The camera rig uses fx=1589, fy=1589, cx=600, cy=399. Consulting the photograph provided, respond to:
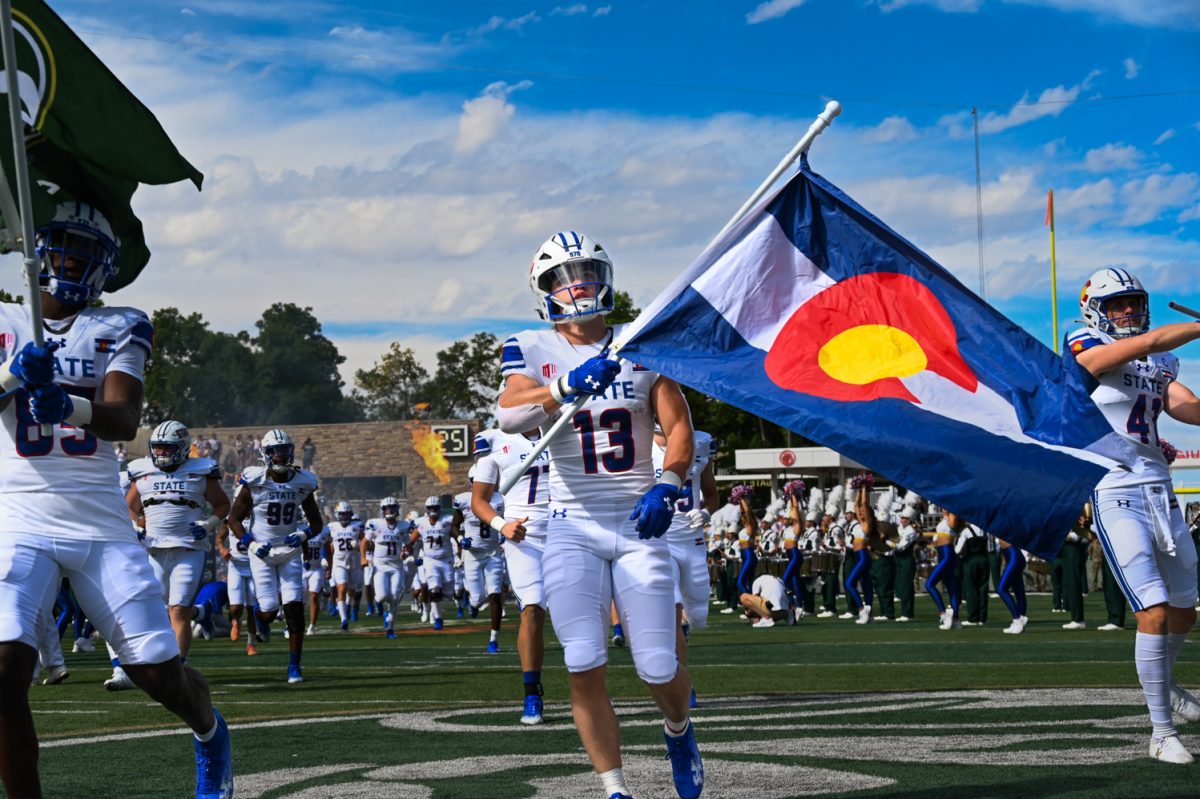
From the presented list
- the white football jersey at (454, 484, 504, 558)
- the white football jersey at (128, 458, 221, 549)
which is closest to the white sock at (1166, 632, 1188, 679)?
the white football jersey at (128, 458, 221, 549)

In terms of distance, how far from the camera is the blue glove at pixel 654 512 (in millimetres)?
6203

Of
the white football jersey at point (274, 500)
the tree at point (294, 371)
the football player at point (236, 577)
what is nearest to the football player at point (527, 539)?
the white football jersey at point (274, 500)

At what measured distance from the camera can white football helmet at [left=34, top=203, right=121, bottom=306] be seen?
6164 millimetres

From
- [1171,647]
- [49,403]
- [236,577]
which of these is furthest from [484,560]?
[49,403]

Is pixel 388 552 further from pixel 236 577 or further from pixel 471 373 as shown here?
pixel 471 373

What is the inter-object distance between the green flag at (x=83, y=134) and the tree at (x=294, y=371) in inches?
4054

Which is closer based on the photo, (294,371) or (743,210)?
(743,210)

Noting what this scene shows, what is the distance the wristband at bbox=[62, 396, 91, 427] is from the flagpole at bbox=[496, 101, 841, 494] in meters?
1.81

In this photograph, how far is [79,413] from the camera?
5746 millimetres

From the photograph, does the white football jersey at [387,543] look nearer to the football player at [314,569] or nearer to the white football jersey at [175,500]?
the football player at [314,569]

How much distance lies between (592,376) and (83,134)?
2370mm

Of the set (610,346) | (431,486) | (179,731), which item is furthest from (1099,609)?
(431,486)

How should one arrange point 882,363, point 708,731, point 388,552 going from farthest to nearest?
point 388,552
point 708,731
point 882,363

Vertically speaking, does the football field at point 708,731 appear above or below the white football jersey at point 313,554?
below
